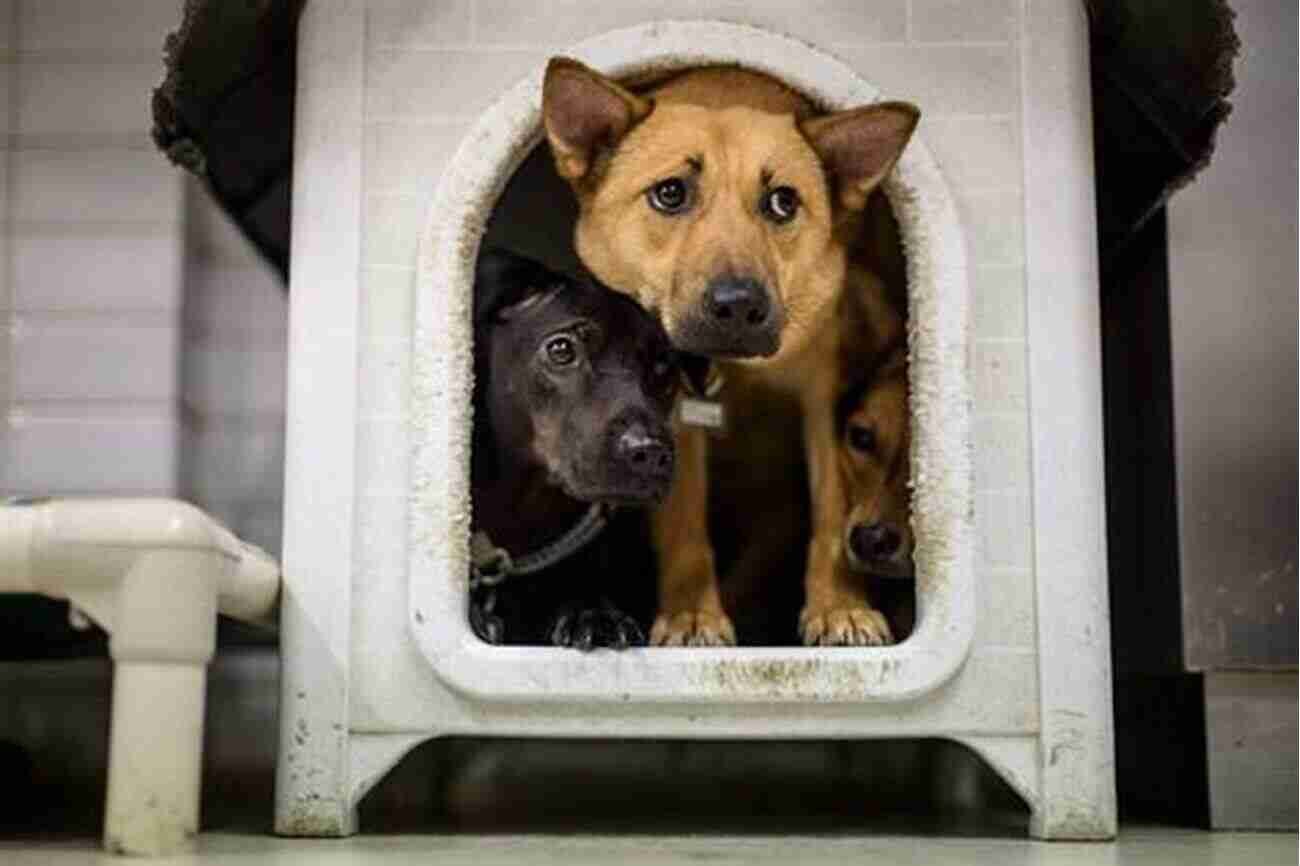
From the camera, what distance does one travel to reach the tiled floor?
1.53 m

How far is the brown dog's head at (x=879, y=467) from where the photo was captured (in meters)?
2.02

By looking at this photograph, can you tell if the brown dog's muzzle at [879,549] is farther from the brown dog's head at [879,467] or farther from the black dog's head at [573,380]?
the black dog's head at [573,380]

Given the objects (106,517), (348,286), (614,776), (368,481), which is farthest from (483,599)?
(614,776)

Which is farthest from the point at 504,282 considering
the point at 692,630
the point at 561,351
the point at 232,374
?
the point at 232,374

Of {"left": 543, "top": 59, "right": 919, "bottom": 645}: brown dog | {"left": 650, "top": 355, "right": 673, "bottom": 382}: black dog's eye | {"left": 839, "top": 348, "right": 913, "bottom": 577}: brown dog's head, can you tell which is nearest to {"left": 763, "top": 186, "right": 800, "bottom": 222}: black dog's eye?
{"left": 543, "top": 59, "right": 919, "bottom": 645}: brown dog

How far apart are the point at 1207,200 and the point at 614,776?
3.89ft

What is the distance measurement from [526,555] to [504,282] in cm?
32

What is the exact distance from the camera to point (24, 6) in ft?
9.00

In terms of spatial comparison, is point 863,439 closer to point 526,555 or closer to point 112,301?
point 526,555

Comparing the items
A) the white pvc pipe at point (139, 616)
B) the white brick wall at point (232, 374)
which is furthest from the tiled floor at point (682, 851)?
the white brick wall at point (232, 374)

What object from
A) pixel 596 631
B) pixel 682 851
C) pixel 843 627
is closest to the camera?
pixel 682 851

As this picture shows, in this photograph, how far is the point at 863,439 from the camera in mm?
2115

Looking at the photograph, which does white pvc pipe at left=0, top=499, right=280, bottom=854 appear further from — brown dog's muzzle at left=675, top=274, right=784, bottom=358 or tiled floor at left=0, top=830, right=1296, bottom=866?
brown dog's muzzle at left=675, top=274, right=784, bottom=358

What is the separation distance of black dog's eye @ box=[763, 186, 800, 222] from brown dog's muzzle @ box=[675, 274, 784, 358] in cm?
14
